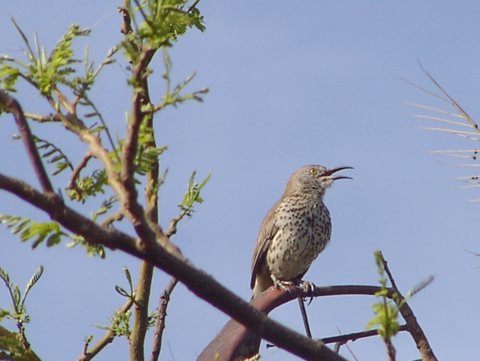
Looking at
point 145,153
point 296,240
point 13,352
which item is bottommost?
point 13,352

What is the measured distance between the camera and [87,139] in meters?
1.63

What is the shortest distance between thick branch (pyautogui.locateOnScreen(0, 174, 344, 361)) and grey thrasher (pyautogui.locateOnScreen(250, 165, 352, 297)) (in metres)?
7.31

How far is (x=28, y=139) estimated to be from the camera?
1432 mm

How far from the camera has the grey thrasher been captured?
9.07 meters

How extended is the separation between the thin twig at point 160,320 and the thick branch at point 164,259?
4.70ft

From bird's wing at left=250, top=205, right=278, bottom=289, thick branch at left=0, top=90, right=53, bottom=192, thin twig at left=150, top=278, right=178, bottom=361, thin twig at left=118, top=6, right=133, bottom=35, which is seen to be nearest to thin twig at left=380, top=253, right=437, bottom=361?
thin twig at left=150, top=278, right=178, bottom=361

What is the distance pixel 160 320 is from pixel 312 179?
23.8 feet

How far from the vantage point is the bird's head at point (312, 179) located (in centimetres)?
1003

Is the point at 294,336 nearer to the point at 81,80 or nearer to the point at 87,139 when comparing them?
the point at 87,139

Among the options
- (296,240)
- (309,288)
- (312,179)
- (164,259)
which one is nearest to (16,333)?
(164,259)

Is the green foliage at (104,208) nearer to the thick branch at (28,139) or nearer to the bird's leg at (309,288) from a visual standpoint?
the thick branch at (28,139)

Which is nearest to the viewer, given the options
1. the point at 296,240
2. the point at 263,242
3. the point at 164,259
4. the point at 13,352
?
the point at 164,259

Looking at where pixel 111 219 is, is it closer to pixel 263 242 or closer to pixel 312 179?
pixel 263 242

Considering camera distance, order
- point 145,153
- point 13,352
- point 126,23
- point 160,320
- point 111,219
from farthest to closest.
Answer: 1. point 160,320
2. point 126,23
3. point 13,352
4. point 145,153
5. point 111,219
